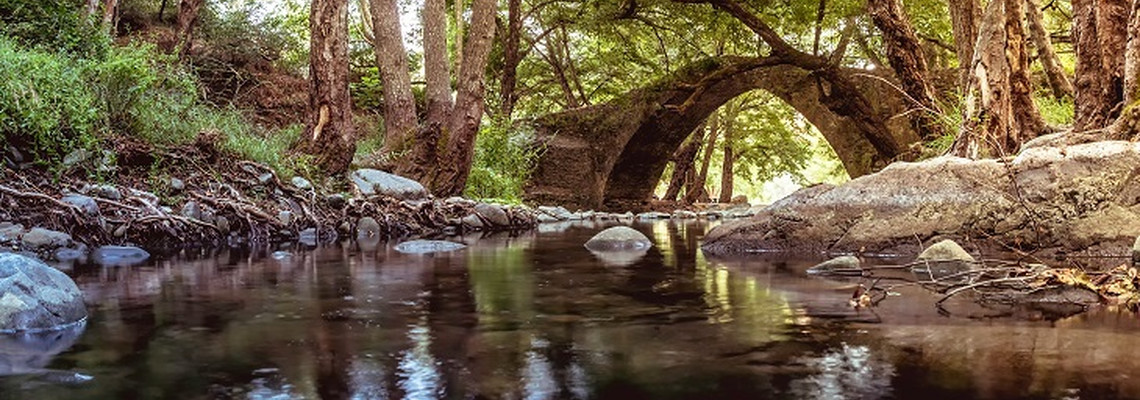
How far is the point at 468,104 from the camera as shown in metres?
12.3

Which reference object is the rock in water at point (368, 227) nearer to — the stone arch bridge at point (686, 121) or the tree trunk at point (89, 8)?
the tree trunk at point (89, 8)

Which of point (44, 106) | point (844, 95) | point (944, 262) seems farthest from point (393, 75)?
point (944, 262)

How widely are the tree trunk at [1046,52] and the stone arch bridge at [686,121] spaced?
11.2ft

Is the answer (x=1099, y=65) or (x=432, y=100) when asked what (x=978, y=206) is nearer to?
(x=1099, y=65)

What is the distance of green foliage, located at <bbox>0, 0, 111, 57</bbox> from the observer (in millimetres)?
10367

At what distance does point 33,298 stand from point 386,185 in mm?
7405

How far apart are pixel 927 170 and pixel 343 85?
6.10 metres

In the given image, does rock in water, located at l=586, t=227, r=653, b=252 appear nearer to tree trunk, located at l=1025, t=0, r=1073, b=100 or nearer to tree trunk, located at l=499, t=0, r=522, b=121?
tree trunk, located at l=1025, t=0, r=1073, b=100

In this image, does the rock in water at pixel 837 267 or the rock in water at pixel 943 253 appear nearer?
the rock in water at pixel 837 267

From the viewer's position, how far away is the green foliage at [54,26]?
10.4 meters

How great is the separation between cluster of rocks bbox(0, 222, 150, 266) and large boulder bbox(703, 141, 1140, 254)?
468cm

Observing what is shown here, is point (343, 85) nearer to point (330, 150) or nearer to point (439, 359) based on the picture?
point (330, 150)

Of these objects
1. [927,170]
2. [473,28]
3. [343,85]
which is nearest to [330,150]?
[343,85]

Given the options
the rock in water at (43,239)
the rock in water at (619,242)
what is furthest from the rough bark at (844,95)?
the rock in water at (43,239)
